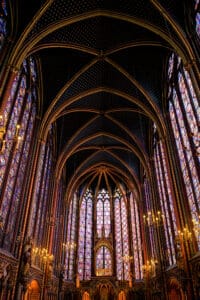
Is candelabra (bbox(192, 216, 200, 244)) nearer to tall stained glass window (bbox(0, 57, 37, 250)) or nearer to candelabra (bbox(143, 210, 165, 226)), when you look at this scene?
candelabra (bbox(143, 210, 165, 226))

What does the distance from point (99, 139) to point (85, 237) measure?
1253 centimetres

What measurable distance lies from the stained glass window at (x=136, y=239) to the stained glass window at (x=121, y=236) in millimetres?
1001

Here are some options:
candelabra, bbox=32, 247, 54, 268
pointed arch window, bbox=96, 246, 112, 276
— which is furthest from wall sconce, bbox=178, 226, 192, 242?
pointed arch window, bbox=96, 246, 112, 276

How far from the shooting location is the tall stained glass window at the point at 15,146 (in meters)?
12.5

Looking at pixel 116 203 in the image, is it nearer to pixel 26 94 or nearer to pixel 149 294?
pixel 149 294

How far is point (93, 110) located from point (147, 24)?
950 cm

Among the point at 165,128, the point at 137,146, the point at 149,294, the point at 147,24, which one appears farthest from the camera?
the point at 137,146

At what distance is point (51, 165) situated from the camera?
23047 millimetres

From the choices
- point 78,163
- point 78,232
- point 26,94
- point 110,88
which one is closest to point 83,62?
point 110,88

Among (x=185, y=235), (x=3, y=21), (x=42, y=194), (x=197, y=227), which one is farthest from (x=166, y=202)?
(x=3, y=21)

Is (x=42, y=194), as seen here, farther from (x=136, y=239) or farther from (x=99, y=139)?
(x=136, y=239)

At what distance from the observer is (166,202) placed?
18625 mm

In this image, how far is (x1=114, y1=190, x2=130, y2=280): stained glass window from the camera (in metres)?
27.8

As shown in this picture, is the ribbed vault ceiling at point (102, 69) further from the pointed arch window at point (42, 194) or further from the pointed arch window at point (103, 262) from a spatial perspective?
the pointed arch window at point (103, 262)
